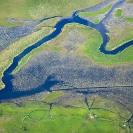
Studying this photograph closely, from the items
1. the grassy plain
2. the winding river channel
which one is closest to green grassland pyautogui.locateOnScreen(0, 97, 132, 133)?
the winding river channel

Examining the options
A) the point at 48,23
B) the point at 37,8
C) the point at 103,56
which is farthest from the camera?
the point at 37,8

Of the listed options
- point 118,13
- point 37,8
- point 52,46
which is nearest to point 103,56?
point 52,46

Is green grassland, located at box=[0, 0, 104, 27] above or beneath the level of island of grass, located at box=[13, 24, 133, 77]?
above

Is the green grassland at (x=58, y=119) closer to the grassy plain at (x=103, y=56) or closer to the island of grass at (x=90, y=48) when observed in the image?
the island of grass at (x=90, y=48)

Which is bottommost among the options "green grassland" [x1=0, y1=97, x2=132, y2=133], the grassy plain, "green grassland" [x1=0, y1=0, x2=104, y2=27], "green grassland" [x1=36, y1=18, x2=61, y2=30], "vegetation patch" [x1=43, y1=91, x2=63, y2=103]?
"green grassland" [x1=0, y1=97, x2=132, y2=133]

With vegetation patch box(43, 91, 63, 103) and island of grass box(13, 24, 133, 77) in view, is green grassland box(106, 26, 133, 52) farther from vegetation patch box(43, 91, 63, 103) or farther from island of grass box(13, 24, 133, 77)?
vegetation patch box(43, 91, 63, 103)

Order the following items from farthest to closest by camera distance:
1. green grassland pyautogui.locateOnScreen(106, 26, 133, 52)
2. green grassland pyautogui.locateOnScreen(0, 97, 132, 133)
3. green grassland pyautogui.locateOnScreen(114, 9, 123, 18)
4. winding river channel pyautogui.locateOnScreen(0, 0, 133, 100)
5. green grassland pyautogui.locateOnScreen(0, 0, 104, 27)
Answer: green grassland pyautogui.locateOnScreen(0, 0, 104, 27)
green grassland pyautogui.locateOnScreen(114, 9, 123, 18)
green grassland pyautogui.locateOnScreen(106, 26, 133, 52)
winding river channel pyautogui.locateOnScreen(0, 0, 133, 100)
green grassland pyautogui.locateOnScreen(0, 97, 132, 133)

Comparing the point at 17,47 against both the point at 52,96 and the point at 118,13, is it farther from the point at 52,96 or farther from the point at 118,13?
the point at 118,13
